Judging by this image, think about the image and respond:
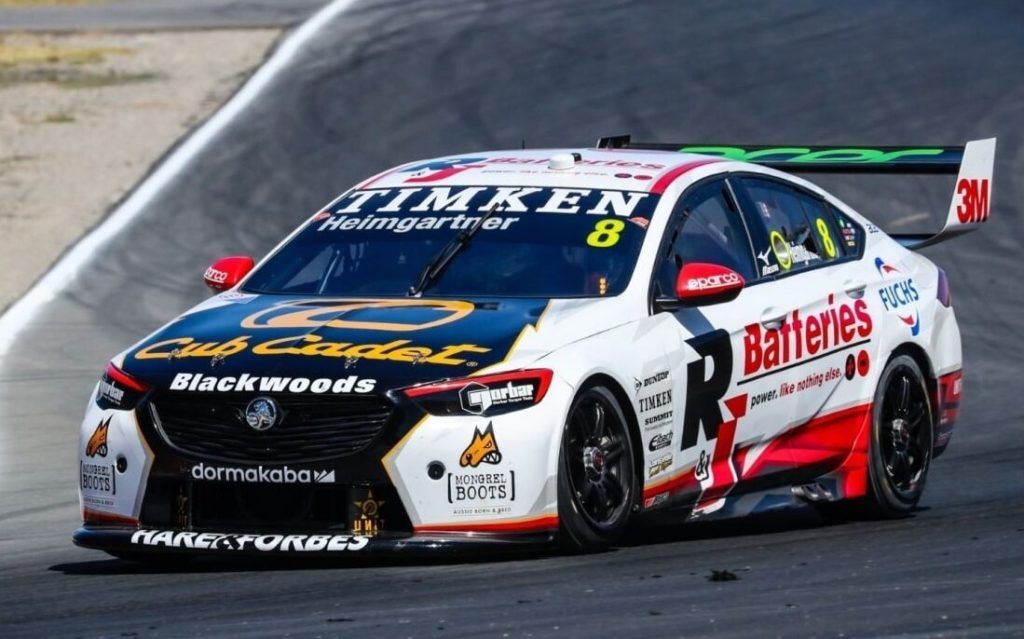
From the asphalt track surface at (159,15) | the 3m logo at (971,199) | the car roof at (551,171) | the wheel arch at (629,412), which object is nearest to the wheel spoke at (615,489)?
the wheel arch at (629,412)

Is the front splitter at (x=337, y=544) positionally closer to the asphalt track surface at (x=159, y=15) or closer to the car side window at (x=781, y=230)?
the car side window at (x=781, y=230)

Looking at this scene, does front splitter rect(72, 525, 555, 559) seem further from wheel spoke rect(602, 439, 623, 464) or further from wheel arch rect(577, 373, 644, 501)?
wheel arch rect(577, 373, 644, 501)

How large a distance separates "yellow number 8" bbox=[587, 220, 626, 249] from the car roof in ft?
0.90

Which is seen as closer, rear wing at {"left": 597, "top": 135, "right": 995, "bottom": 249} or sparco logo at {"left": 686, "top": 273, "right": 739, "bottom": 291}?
sparco logo at {"left": 686, "top": 273, "right": 739, "bottom": 291}

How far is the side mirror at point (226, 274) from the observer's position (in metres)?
8.47

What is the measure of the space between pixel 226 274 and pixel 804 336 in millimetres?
2254

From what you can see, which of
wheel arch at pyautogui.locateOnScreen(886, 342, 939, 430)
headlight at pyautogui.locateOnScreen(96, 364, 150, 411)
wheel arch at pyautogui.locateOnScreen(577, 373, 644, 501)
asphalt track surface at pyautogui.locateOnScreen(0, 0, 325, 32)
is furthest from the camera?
asphalt track surface at pyautogui.locateOnScreen(0, 0, 325, 32)

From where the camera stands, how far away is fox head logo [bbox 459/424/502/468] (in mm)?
7023

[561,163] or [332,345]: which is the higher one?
[561,163]

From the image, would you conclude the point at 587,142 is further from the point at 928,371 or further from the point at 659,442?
the point at 659,442

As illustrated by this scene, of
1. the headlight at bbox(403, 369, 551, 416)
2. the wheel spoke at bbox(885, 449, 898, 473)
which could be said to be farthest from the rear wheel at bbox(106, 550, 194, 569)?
the wheel spoke at bbox(885, 449, 898, 473)

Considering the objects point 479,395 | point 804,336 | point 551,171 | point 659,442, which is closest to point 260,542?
point 479,395

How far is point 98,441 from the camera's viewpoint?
7410mm

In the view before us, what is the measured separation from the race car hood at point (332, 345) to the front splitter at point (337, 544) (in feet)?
1.58
